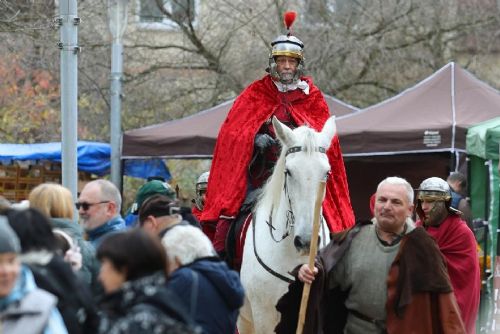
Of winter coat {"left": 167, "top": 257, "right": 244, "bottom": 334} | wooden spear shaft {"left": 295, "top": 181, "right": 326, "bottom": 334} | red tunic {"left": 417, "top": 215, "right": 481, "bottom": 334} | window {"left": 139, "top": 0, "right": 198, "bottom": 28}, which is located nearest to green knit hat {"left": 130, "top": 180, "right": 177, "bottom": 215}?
wooden spear shaft {"left": 295, "top": 181, "right": 326, "bottom": 334}

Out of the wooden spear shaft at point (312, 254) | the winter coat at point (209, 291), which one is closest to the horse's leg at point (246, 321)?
the wooden spear shaft at point (312, 254)

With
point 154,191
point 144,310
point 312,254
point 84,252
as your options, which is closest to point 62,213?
point 84,252

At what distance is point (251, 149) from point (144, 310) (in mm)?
5454

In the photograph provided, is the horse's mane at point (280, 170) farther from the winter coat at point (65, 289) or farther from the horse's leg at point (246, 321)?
the winter coat at point (65, 289)

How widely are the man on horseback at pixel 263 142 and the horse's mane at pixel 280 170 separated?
62cm

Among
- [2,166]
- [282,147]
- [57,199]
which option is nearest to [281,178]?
[282,147]

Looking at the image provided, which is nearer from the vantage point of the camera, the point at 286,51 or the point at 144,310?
the point at 144,310

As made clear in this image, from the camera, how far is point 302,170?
8484mm

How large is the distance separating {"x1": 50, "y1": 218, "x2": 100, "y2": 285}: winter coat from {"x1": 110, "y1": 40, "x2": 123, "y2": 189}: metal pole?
8.84 m

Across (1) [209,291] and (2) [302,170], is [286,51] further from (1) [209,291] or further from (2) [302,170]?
(1) [209,291]

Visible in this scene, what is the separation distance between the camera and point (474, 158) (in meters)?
14.1

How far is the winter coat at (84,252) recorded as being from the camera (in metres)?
6.31

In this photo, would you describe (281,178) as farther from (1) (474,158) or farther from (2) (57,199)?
(1) (474,158)

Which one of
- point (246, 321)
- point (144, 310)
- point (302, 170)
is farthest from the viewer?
point (246, 321)
